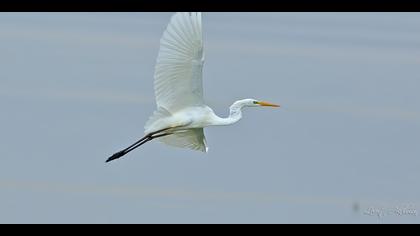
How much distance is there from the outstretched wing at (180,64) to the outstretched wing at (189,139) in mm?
373

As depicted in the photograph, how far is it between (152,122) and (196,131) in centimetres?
42

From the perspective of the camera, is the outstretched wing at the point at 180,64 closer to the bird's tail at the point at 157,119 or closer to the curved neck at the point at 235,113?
the bird's tail at the point at 157,119

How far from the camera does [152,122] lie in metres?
9.78

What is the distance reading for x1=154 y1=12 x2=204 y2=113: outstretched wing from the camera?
357 inches

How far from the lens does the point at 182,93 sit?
377 inches

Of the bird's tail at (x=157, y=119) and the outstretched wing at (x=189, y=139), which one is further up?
the outstretched wing at (x=189, y=139)

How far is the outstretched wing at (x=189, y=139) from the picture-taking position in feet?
33.0

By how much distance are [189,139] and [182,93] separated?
63 centimetres

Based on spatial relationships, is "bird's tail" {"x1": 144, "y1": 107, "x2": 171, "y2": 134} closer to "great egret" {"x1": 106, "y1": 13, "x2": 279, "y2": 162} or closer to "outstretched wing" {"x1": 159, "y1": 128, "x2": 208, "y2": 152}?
"great egret" {"x1": 106, "y1": 13, "x2": 279, "y2": 162}

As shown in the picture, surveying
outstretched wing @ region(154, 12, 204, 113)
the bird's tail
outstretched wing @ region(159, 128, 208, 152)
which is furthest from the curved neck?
the bird's tail

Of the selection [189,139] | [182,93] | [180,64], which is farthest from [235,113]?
[180,64]

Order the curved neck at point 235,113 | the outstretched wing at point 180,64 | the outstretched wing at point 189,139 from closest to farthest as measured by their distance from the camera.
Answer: the outstretched wing at point 180,64 → the curved neck at point 235,113 → the outstretched wing at point 189,139

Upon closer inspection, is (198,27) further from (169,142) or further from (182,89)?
(169,142)

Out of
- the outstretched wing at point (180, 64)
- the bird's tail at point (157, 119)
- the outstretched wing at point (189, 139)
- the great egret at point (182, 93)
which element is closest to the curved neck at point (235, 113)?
the great egret at point (182, 93)
